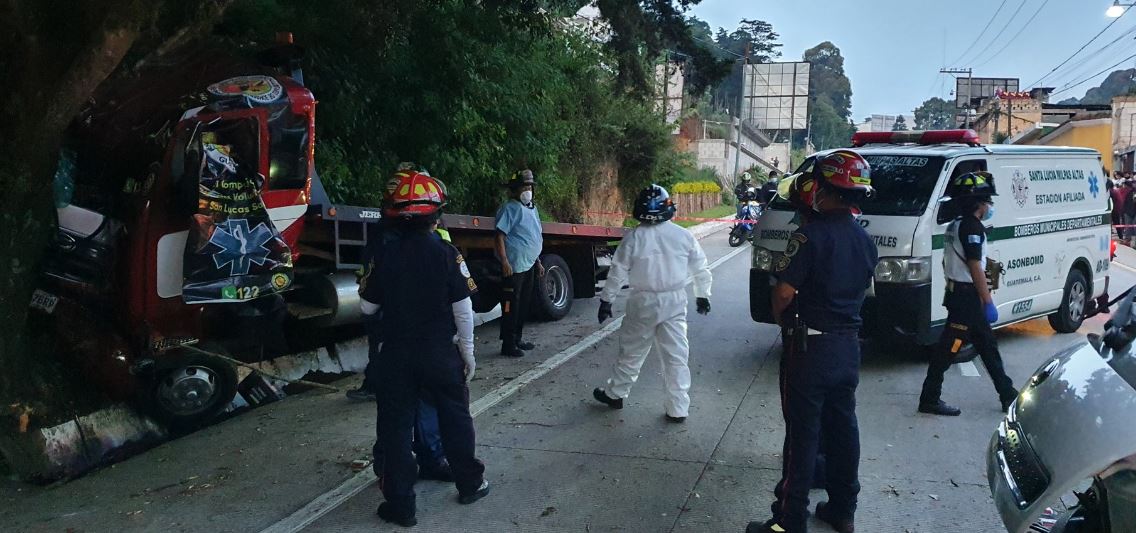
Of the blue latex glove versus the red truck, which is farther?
the blue latex glove

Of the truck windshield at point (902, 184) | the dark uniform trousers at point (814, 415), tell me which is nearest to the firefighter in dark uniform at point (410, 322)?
the dark uniform trousers at point (814, 415)

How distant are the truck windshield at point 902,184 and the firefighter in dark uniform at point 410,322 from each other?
4.15 metres

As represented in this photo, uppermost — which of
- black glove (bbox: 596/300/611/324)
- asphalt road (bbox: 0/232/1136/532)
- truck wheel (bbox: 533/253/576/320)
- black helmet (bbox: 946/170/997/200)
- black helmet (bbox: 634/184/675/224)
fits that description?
black helmet (bbox: 946/170/997/200)

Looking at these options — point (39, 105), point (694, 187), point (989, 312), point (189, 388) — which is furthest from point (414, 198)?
point (694, 187)

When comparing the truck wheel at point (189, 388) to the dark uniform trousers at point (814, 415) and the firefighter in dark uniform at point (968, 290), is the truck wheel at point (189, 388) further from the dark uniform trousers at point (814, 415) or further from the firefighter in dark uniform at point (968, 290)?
the firefighter in dark uniform at point (968, 290)

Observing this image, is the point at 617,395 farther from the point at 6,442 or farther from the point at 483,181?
the point at 483,181

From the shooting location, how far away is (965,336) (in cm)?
651

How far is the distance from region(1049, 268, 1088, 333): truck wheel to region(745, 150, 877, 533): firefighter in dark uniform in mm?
6098

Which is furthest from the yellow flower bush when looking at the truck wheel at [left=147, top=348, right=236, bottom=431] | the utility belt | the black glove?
the utility belt

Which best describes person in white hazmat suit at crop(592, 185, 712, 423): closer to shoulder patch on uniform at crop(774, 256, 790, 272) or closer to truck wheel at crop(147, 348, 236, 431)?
shoulder patch on uniform at crop(774, 256, 790, 272)

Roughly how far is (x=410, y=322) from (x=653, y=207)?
2373 millimetres

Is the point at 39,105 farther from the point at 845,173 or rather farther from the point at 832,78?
the point at 832,78

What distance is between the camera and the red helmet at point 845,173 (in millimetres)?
4312

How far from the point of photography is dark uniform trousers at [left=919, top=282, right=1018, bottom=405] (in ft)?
21.3
